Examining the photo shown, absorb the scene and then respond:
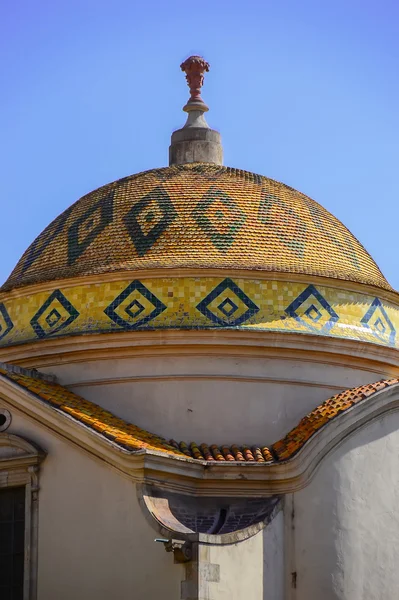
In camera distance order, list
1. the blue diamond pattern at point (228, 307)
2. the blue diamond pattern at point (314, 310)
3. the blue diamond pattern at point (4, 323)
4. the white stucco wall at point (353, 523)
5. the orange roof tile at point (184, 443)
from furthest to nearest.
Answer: the blue diamond pattern at point (4, 323) → the blue diamond pattern at point (314, 310) → the blue diamond pattern at point (228, 307) → the orange roof tile at point (184, 443) → the white stucco wall at point (353, 523)

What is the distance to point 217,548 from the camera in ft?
57.1

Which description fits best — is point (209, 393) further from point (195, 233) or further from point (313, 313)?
point (195, 233)

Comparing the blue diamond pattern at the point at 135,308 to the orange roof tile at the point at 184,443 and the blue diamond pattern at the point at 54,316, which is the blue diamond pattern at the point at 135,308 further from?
the orange roof tile at the point at 184,443

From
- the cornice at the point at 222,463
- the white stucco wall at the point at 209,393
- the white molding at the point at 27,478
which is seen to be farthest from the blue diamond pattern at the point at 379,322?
the white molding at the point at 27,478

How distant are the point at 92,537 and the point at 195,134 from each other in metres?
9.25

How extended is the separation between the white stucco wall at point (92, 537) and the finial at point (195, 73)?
857cm

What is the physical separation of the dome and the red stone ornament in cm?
239

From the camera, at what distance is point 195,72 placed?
2547 centimetres

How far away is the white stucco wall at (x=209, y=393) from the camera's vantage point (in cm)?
2038

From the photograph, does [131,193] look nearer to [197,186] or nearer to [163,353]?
[197,186]

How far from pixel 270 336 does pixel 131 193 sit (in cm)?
401

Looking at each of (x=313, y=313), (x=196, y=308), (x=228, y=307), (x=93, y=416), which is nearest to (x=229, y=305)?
(x=228, y=307)

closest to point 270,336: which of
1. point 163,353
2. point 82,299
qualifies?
point 163,353


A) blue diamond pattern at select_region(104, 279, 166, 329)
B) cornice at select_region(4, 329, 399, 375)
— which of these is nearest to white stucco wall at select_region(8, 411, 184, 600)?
cornice at select_region(4, 329, 399, 375)
